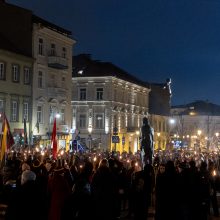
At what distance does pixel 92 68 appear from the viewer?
70.1 m

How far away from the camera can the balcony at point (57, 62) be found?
2042 inches

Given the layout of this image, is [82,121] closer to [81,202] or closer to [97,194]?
[97,194]

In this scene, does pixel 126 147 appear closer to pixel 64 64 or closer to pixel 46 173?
pixel 64 64

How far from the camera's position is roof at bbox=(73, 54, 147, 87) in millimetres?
68869

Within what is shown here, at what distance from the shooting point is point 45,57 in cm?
5134

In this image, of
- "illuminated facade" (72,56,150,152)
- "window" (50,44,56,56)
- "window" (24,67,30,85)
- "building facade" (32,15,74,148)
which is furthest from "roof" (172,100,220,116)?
"window" (24,67,30,85)

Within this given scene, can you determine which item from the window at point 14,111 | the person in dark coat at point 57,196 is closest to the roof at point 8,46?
the window at point 14,111

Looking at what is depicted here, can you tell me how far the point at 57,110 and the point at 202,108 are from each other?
8658 cm

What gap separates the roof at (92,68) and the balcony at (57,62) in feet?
46.1

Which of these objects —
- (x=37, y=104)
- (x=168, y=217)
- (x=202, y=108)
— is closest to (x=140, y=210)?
(x=168, y=217)

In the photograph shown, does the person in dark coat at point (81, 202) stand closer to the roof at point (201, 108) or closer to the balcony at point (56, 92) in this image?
the balcony at point (56, 92)

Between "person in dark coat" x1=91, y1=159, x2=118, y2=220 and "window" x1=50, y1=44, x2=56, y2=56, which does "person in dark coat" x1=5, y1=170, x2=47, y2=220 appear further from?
"window" x1=50, y1=44, x2=56, y2=56

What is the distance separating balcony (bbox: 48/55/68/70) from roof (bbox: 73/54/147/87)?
14058 millimetres

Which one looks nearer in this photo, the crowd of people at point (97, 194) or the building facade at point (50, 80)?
the crowd of people at point (97, 194)
